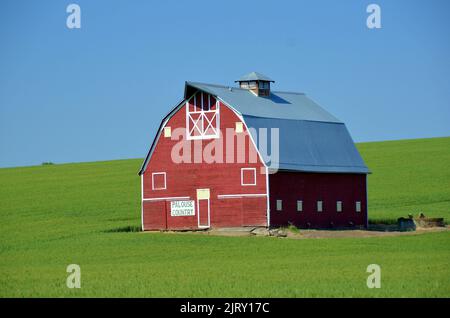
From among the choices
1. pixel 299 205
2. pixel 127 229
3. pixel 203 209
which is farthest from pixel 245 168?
pixel 127 229

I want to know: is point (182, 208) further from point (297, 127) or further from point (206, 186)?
point (297, 127)

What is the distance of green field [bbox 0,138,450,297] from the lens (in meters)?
26.2

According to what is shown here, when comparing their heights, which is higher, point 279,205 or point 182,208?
point 279,205

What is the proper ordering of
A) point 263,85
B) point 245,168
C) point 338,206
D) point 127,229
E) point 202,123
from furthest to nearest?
point 263,85
point 338,206
point 127,229
point 202,123
point 245,168

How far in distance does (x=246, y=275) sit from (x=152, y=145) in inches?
889

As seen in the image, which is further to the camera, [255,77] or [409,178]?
[409,178]

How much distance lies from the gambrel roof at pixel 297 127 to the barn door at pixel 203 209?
3828 mm

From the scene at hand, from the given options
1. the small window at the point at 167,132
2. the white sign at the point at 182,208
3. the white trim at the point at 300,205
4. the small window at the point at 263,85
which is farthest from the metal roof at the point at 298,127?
the white sign at the point at 182,208

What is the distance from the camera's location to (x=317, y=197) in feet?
166

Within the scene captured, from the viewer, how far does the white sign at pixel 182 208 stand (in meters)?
49.6

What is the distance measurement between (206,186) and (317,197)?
583cm
